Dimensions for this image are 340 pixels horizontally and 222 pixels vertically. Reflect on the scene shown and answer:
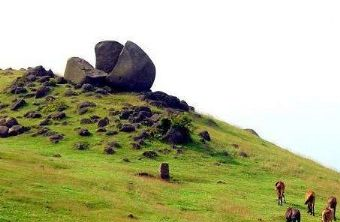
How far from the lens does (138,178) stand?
55.5 m

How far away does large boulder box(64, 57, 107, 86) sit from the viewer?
10344 centimetres

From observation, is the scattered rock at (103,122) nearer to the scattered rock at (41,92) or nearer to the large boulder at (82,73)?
the scattered rock at (41,92)

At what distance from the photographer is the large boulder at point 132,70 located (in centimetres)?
10131

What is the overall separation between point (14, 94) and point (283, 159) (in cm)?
5124

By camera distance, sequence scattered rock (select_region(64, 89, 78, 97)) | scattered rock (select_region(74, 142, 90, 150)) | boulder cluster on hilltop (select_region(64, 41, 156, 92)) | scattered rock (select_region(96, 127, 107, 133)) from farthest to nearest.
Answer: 1. boulder cluster on hilltop (select_region(64, 41, 156, 92))
2. scattered rock (select_region(64, 89, 78, 97))
3. scattered rock (select_region(96, 127, 107, 133))
4. scattered rock (select_region(74, 142, 90, 150))

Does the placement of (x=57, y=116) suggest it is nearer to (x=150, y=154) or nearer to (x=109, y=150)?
(x=109, y=150)

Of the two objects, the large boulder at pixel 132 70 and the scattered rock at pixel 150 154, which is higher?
the large boulder at pixel 132 70

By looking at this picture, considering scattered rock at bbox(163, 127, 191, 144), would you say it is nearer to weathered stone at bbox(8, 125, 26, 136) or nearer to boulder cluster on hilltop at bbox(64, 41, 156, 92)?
weathered stone at bbox(8, 125, 26, 136)

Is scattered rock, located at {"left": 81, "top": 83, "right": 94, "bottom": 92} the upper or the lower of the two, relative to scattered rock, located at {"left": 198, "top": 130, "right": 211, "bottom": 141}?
upper

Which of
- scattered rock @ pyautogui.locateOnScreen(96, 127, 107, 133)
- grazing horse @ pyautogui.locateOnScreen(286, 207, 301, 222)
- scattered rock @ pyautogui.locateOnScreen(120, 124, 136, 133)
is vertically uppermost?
scattered rock @ pyautogui.locateOnScreen(120, 124, 136, 133)

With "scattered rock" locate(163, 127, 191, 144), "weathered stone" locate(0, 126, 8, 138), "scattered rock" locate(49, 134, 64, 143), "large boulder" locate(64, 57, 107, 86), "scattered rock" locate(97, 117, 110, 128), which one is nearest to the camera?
"scattered rock" locate(49, 134, 64, 143)

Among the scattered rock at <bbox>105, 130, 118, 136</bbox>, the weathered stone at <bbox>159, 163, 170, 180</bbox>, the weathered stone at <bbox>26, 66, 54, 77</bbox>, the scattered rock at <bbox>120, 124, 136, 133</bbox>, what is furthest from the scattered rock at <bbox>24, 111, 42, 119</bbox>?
the weathered stone at <bbox>159, 163, 170, 180</bbox>

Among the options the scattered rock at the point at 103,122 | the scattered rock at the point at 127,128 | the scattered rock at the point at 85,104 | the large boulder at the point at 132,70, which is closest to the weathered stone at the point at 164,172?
the scattered rock at the point at 127,128

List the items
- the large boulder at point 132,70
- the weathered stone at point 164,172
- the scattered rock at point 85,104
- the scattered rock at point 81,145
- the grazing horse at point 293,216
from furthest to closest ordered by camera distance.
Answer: the large boulder at point 132,70 < the scattered rock at point 85,104 < the scattered rock at point 81,145 < the weathered stone at point 164,172 < the grazing horse at point 293,216
